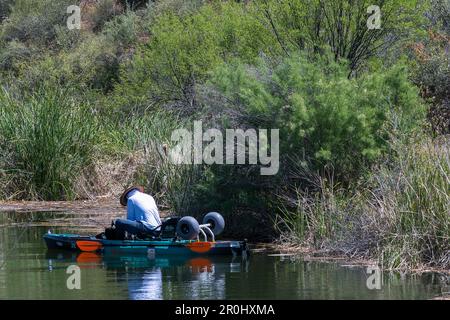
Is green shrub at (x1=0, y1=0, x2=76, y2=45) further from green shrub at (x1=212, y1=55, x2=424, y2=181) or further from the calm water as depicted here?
the calm water

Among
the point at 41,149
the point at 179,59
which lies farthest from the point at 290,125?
the point at 179,59

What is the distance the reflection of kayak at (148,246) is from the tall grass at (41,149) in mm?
8319

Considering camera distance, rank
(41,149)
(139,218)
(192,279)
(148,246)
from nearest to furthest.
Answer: (192,279) → (148,246) → (139,218) → (41,149)

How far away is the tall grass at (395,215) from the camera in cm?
1477

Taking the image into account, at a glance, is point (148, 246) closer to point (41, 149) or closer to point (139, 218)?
point (139, 218)

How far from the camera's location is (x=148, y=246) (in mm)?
16953

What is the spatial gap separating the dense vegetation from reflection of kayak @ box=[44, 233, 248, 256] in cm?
155

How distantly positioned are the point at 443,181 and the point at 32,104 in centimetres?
1409

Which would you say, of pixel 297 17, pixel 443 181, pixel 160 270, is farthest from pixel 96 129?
pixel 443 181

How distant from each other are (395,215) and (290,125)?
343cm

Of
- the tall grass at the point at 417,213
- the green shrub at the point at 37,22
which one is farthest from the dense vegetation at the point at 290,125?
the green shrub at the point at 37,22
